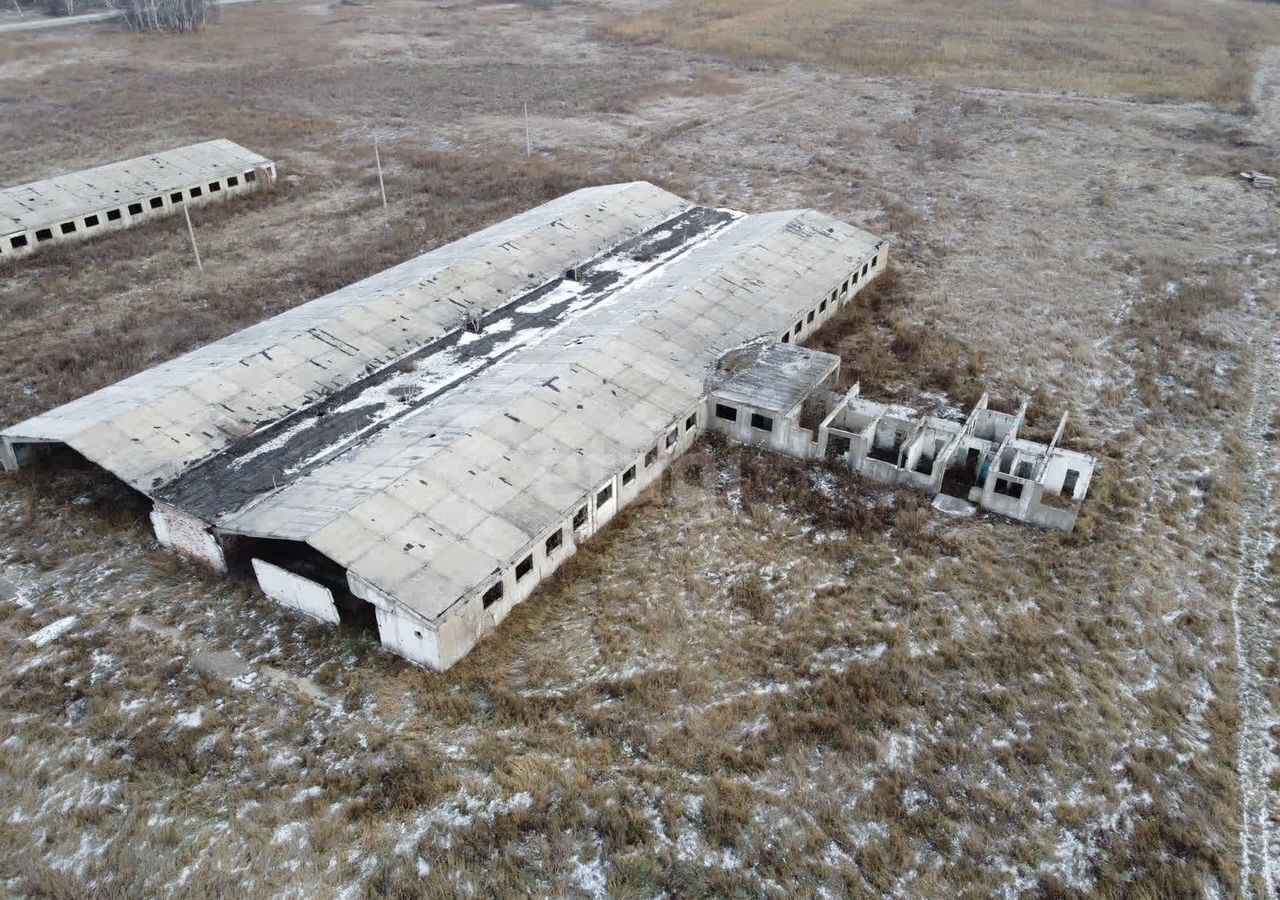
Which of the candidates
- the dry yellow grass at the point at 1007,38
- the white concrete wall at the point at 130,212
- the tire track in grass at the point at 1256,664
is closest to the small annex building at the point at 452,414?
the tire track in grass at the point at 1256,664

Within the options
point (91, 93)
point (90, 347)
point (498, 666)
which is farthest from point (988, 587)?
point (91, 93)

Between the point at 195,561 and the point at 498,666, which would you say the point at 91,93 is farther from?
the point at 498,666

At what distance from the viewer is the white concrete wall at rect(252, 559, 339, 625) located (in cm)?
2297

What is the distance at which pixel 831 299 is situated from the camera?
40062mm

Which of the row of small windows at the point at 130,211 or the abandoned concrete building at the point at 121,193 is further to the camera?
the abandoned concrete building at the point at 121,193

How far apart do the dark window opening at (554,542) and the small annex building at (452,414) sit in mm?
84

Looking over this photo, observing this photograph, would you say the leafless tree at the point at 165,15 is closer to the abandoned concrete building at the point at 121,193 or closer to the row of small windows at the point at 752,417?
the abandoned concrete building at the point at 121,193

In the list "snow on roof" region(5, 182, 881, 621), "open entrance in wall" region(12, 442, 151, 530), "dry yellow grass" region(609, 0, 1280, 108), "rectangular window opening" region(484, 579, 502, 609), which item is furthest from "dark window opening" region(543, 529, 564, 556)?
"dry yellow grass" region(609, 0, 1280, 108)

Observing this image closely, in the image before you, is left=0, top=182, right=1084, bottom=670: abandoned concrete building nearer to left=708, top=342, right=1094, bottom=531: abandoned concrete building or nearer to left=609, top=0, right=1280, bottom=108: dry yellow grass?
left=708, top=342, right=1094, bottom=531: abandoned concrete building

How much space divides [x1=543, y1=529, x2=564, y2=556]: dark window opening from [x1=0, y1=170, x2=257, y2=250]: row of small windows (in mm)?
40052

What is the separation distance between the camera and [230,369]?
100 feet

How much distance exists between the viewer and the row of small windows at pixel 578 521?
75.6 ft

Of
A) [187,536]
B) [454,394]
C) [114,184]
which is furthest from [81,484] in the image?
[114,184]

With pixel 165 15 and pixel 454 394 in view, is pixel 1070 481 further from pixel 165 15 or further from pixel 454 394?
pixel 165 15
